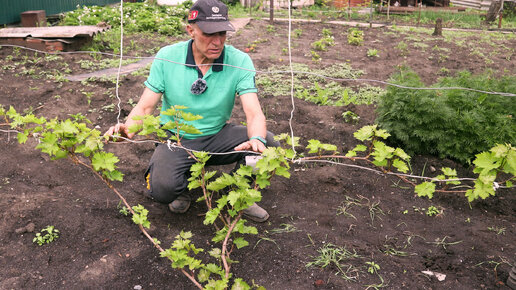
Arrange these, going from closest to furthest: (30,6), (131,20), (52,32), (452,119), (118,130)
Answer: (118,130) → (452,119) → (52,32) → (30,6) → (131,20)

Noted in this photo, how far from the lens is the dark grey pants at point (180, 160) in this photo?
8.71ft

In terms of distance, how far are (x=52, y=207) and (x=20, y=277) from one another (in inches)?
23.9

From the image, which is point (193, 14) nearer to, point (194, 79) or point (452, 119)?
point (194, 79)

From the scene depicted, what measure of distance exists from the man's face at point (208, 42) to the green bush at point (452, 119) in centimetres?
157

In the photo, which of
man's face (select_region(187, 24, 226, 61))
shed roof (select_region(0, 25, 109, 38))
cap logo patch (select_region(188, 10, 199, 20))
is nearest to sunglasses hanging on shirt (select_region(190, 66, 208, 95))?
man's face (select_region(187, 24, 226, 61))

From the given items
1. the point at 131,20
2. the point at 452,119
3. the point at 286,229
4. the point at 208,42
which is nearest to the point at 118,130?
the point at 208,42

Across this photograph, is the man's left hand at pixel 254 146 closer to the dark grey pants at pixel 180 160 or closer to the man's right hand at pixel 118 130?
the dark grey pants at pixel 180 160

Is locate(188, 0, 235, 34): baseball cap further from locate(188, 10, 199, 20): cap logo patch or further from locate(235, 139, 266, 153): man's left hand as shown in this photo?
locate(235, 139, 266, 153): man's left hand

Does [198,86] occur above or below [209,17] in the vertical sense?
below

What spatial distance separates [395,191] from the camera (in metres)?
3.17

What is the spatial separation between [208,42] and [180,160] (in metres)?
0.76

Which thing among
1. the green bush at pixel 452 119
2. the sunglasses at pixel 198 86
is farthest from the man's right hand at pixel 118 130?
the green bush at pixel 452 119

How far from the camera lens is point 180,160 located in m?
2.73

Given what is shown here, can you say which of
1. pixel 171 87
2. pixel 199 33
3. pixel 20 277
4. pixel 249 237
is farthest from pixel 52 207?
pixel 199 33
